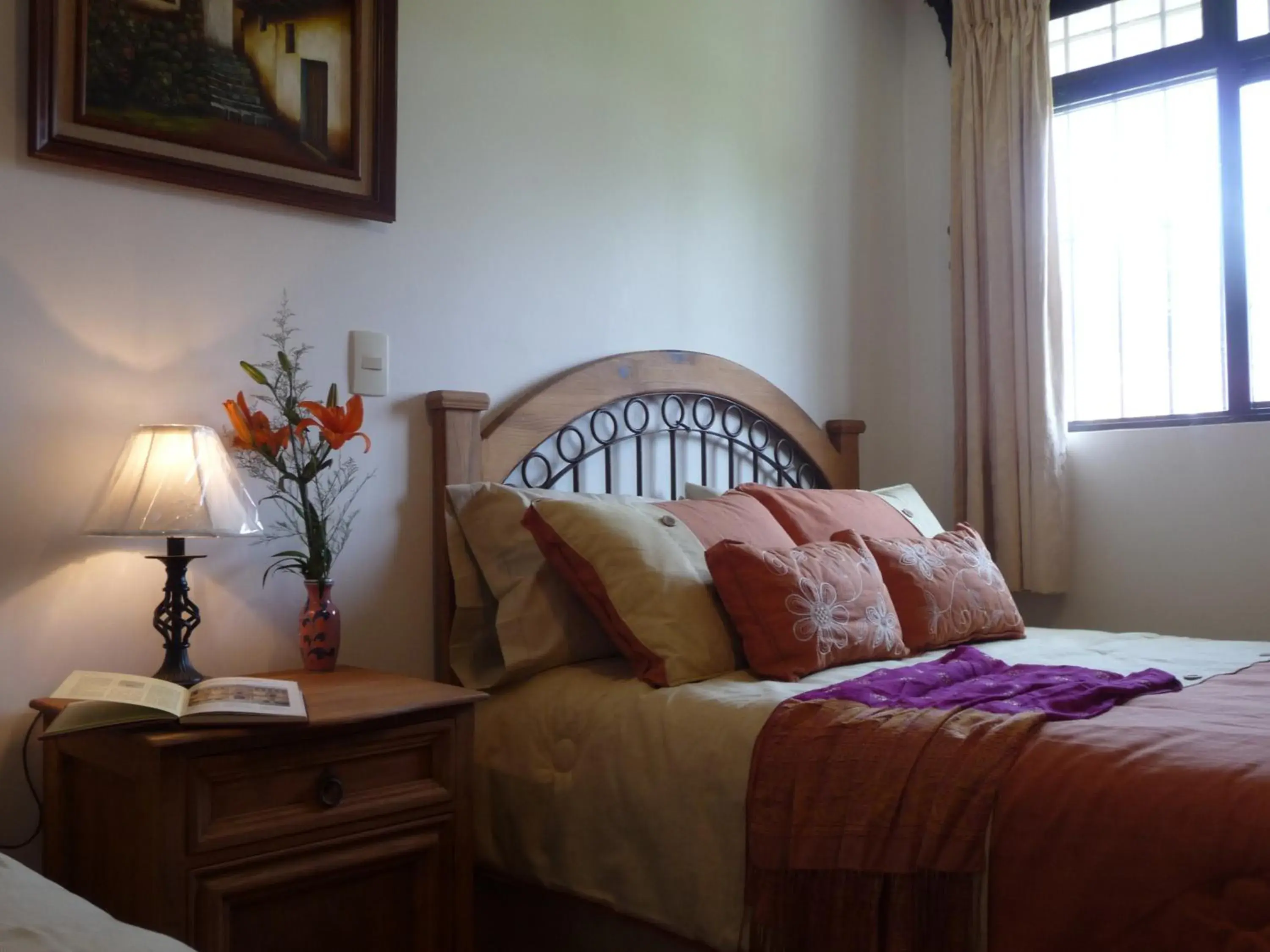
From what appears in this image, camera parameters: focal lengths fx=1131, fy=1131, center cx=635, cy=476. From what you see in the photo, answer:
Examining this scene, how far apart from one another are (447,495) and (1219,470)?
2.14 meters

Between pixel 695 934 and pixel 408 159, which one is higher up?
pixel 408 159

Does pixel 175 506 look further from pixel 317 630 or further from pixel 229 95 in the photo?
pixel 229 95

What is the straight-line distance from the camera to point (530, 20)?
254 centimetres

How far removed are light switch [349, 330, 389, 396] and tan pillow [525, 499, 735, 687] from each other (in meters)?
0.40

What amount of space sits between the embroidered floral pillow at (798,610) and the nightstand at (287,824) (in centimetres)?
53

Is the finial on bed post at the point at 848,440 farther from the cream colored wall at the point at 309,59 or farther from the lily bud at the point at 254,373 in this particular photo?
the lily bud at the point at 254,373

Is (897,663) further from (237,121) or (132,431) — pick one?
(237,121)

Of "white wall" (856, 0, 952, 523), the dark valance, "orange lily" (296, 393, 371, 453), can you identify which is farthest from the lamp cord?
the dark valance

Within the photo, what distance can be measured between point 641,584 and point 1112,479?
1854 millimetres

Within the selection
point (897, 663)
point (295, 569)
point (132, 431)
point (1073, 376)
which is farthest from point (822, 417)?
point (132, 431)

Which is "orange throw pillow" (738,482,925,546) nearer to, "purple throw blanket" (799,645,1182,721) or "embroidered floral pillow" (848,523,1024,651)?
"embroidered floral pillow" (848,523,1024,651)

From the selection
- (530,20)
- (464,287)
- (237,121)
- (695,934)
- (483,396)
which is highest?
(530,20)

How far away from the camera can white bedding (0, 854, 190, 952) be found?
72 cm

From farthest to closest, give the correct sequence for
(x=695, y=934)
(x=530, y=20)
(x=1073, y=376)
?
(x=1073, y=376) < (x=530, y=20) < (x=695, y=934)
